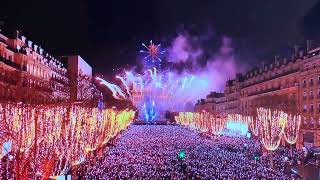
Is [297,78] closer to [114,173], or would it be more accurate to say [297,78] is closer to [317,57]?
[317,57]

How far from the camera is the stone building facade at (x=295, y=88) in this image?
5678cm

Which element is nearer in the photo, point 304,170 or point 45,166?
point 45,166

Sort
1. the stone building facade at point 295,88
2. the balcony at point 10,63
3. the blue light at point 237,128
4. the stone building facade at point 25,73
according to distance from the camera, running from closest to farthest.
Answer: the stone building facade at point 25,73, the balcony at point 10,63, the stone building facade at point 295,88, the blue light at point 237,128

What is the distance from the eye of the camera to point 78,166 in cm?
3127

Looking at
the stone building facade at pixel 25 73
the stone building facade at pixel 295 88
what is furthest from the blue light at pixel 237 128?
the stone building facade at pixel 25 73

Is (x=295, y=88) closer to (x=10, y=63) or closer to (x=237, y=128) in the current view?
(x=237, y=128)

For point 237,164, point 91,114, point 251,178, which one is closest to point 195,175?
point 251,178

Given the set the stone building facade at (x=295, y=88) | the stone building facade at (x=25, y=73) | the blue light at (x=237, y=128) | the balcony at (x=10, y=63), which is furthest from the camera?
the blue light at (x=237, y=128)

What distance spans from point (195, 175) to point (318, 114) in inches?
1367

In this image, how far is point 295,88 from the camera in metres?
64.8

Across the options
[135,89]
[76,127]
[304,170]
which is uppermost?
[135,89]

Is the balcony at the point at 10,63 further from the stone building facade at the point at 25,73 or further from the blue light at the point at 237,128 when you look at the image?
the blue light at the point at 237,128

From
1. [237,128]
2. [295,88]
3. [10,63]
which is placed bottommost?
[237,128]

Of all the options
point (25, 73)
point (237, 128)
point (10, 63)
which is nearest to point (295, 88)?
point (237, 128)
